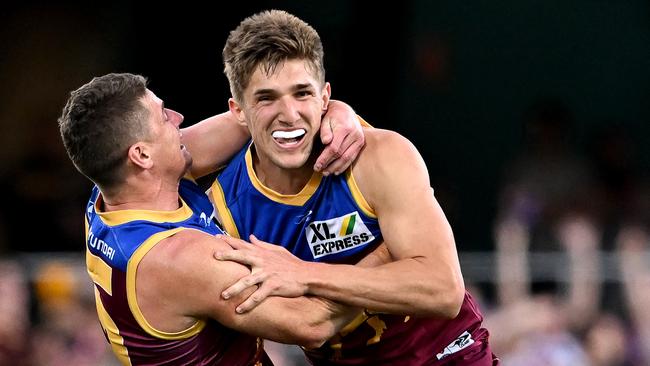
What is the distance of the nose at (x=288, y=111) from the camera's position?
510 centimetres

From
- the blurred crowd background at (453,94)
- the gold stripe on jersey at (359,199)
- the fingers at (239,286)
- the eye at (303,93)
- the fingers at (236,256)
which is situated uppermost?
the eye at (303,93)

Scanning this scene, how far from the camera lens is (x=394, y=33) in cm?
1233

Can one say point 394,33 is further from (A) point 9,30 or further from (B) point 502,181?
(A) point 9,30

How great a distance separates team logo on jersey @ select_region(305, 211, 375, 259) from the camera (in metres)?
5.25

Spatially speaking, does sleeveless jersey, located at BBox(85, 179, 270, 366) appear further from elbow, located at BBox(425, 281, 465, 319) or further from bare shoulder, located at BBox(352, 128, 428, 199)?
elbow, located at BBox(425, 281, 465, 319)

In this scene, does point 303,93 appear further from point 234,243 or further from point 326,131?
point 234,243

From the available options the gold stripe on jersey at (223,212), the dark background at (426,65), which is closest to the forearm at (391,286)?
the gold stripe on jersey at (223,212)

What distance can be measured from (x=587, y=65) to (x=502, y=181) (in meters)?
1.58

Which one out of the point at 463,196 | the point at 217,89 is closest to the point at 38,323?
the point at 217,89

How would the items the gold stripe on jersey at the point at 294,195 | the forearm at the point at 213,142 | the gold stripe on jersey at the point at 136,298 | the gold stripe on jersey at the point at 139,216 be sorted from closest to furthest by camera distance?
the gold stripe on jersey at the point at 136,298, the gold stripe on jersey at the point at 139,216, the gold stripe on jersey at the point at 294,195, the forearm at the point at 213,142

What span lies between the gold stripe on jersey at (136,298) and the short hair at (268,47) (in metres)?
0.74

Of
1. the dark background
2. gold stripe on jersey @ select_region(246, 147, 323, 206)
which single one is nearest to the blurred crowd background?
the dark background

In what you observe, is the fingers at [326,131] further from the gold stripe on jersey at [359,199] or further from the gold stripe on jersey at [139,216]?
the gold stripe on jersey at [139,216]

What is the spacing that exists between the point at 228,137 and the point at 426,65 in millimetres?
7065
